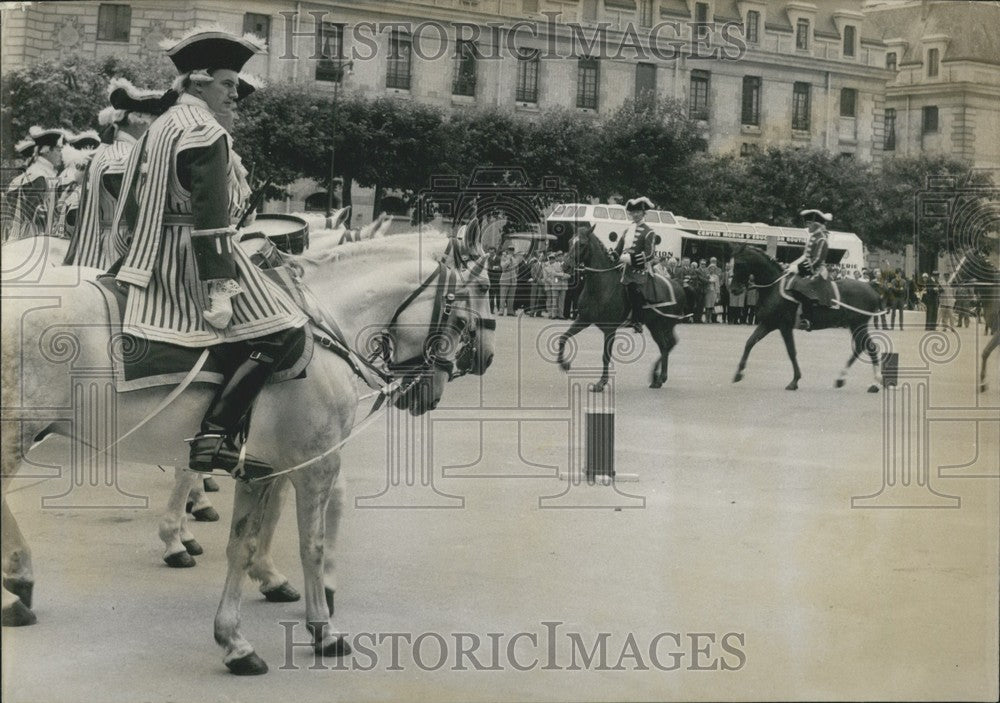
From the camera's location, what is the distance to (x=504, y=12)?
6160 mm

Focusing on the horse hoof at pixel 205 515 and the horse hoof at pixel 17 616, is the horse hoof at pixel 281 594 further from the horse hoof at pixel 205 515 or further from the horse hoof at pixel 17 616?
the horse hoof at pixel 205 515

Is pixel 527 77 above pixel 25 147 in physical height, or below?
above

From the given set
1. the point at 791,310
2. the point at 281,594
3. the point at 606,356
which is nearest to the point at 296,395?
the point at 281,594

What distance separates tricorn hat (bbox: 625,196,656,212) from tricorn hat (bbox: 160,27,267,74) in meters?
2.02

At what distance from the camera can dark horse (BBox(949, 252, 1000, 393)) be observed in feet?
18.7

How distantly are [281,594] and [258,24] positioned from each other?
9.93 ft

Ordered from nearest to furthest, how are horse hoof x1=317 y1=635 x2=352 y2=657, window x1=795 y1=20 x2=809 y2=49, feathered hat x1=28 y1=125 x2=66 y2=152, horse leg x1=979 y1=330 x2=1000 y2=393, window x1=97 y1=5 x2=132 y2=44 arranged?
horse hoof x1=317 y1=635 x2=352 y2=657 < horse leg x1=979 y1=330 x2=1000 y2=393 < window x1=795 y1=20 x2=809 y2=49 < window x1=97 y1=5 x2=132 y2=44 < feathered hat x1=28 y1=125 x2=66 y2=152

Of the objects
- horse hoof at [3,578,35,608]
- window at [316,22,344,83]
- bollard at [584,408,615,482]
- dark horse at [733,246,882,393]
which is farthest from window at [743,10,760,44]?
horse hoof at [3,578,35,608]

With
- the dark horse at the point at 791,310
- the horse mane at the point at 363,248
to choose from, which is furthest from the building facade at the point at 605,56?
the horse mane at the point at 363,248

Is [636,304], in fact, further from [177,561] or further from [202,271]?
[177,561]

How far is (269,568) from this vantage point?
19.5 feet

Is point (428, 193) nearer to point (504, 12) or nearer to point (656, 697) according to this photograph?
point (504, 12)

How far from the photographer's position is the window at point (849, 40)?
5934 mm

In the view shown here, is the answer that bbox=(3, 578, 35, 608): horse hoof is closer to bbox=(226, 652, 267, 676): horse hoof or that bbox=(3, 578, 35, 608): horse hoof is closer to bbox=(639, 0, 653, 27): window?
bbox=(226, 652, 267, 676): horse hoof
